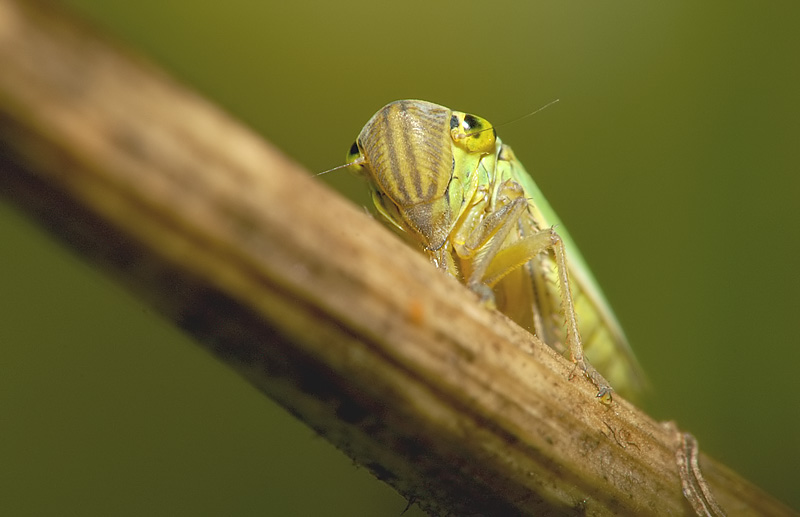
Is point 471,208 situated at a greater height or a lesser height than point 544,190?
lesser

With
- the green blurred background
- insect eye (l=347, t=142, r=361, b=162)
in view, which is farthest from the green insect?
the green blurred background

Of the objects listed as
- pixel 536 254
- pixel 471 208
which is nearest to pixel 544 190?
pixel 471 208

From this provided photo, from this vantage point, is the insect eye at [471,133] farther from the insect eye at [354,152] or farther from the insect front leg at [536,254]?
the insect front leg at [536,254]

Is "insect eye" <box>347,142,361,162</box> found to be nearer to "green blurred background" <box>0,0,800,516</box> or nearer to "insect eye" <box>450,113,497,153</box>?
"insect eye" <box>450,113,497,153</box>

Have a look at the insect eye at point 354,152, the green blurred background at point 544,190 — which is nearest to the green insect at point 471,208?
the insect eye at point 354,152

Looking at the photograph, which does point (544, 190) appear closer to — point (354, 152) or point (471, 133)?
point (471, 133)

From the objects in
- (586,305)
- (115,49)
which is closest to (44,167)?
(115,49)
